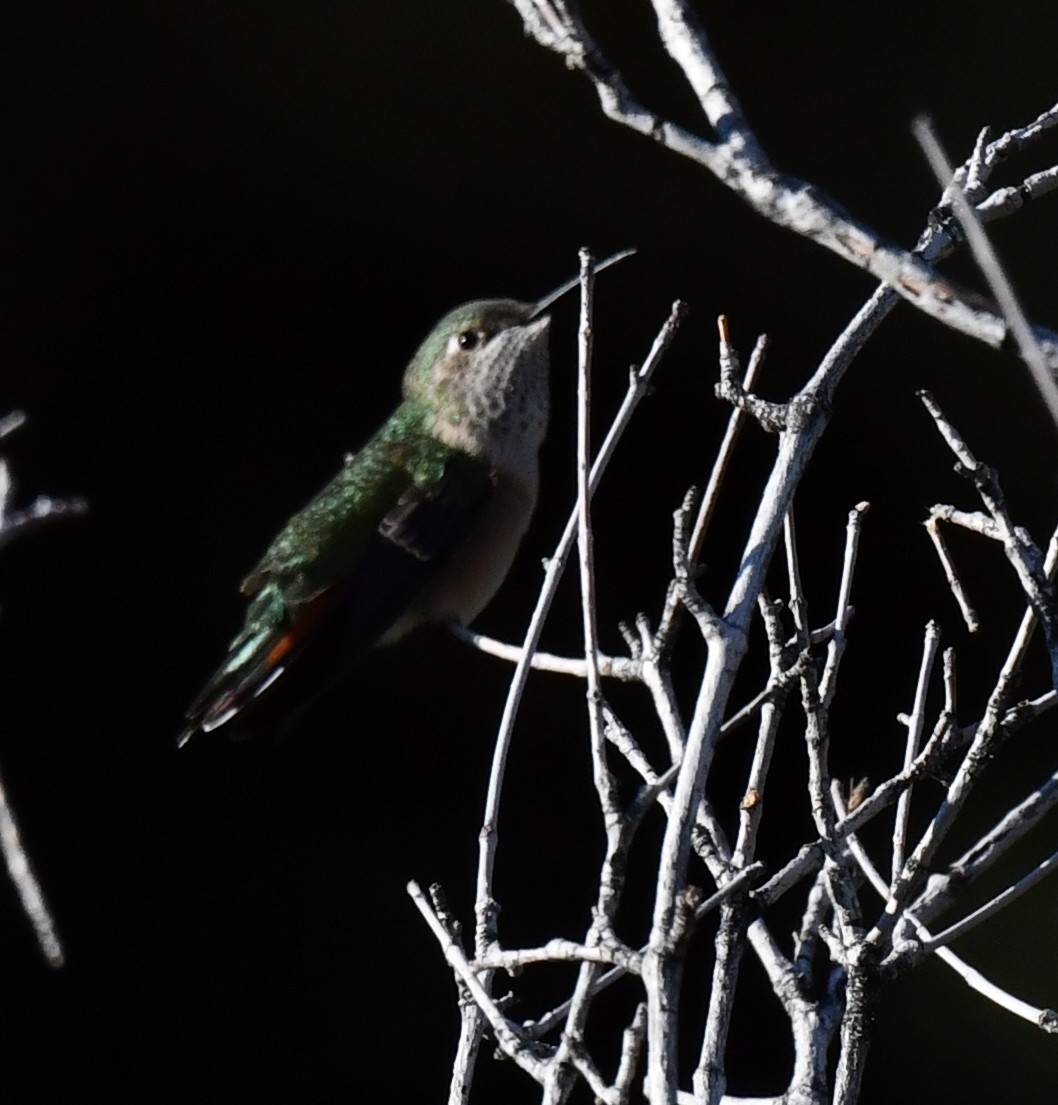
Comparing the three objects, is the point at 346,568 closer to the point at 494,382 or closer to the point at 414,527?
the point at 414,527

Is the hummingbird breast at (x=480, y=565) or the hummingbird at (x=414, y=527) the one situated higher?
the hummingbird at (x=414, y=527)

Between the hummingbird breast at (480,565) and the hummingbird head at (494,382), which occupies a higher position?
the hummingbird head at (494,382)

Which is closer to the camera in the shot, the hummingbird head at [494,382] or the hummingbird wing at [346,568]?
the hummingbird wing at [346,568]

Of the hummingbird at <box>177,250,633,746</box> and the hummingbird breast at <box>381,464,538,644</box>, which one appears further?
the hummingbird breast at <box>381,464,538,644</box>

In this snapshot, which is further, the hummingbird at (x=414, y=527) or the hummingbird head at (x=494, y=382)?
the hummingbird head at (x=494, y=382)

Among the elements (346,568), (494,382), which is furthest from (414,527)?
(494,382)

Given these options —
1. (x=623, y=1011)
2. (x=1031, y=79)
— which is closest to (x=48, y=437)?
(x=623, y=1011)

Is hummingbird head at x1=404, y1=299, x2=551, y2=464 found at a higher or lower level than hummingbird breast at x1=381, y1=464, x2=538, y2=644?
higher
